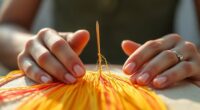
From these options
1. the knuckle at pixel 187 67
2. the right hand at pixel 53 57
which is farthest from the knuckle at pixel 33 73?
the knuckle at pixel 187 67

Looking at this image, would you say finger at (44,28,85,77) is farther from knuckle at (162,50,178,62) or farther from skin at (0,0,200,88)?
knuckle at (162,50,178,62)

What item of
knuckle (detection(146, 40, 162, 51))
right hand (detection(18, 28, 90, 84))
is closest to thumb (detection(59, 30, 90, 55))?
right hand (detection(18, 28, 90, 84))

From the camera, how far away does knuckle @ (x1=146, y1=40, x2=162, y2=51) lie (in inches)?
26.0

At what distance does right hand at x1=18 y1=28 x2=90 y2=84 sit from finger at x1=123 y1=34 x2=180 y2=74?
0.08 m

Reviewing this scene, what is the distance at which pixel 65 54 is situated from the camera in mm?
627

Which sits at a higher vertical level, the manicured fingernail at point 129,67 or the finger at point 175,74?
the manicured fingernail at point 129,67

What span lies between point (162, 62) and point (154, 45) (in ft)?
0.14

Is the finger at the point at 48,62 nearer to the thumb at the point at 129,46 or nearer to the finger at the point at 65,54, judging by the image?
the finger at the point at 65,54

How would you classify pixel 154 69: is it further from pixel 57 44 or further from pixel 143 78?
pixel 57 44

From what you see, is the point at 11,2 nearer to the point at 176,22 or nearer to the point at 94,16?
the point at 94,16

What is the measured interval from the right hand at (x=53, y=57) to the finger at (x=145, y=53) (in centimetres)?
8

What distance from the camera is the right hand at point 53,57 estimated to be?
0.62 meters

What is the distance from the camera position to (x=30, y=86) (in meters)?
0.63

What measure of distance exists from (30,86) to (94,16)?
0.54 metres
